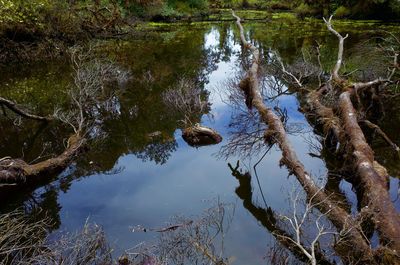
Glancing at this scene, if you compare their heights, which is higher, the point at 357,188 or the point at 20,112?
the point at 20,112

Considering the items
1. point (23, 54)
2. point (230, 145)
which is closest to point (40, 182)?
point (230, 145)

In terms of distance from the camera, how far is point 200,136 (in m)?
12.4

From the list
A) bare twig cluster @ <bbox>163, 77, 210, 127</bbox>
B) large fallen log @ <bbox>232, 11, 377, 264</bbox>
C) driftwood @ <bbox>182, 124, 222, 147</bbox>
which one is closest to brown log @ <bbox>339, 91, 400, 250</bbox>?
large fallen log @ <bbox>232, 11, 377, 264</bbox>

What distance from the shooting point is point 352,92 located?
11.7m

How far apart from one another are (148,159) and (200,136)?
182 cm

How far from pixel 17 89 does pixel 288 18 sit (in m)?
33.6

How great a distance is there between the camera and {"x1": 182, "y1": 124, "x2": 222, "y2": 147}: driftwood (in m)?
12.3

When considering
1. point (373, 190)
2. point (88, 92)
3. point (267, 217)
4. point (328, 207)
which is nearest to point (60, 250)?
point (267, 217)

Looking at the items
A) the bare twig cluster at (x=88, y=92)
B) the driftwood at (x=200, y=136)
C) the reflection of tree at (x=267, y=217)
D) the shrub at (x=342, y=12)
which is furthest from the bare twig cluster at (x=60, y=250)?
the shrub at (x=342, y=12)

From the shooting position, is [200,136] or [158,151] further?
[200,136]

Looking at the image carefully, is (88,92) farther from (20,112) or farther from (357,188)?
(357,188)

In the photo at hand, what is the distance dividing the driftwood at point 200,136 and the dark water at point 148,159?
0.26 meters

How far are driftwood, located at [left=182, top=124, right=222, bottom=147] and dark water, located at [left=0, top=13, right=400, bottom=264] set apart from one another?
0.85ft

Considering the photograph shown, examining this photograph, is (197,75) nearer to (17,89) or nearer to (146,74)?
(146,74)
